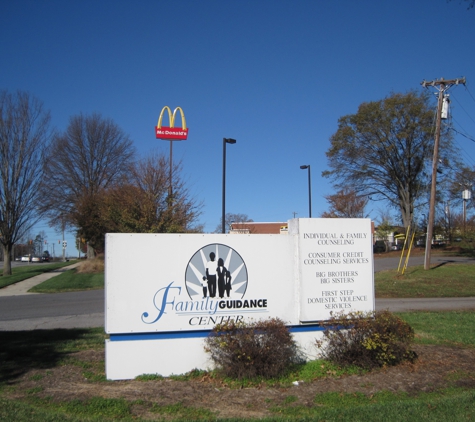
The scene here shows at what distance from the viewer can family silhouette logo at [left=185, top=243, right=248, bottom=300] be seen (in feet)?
23.9

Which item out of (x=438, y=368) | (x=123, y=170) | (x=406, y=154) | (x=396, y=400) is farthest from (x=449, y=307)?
(x=123, y=170)

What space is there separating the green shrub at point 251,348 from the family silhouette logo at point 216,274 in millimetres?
531

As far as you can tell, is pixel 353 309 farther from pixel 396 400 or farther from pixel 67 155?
pixel 67 155

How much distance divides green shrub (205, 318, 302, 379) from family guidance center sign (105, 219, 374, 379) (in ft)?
1.16

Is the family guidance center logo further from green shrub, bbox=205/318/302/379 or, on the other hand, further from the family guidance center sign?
green shrub, bbox=205/318/302/379

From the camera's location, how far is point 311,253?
7676mm

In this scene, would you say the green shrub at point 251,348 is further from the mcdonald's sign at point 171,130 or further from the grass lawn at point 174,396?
the mcdonald's sign at point 171,130

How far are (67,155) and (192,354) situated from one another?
4143 centimetres

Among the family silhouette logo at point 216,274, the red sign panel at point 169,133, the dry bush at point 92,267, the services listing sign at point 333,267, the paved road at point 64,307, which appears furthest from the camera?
the dry bush at point 92,267

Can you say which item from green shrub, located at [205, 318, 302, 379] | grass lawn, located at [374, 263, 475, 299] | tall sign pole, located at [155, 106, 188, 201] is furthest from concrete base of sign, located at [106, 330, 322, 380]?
tall sign pole, located at [155, 106, 188, 201]

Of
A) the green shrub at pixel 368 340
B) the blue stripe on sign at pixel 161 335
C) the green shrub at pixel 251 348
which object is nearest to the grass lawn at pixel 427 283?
the green shrub at pixel 368 340

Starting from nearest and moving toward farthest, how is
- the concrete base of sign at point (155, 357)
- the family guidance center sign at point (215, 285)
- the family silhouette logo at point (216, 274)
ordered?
1. the concrete base of sign at point (155, 357)
2. the family guidance center sign at point (215, 285)
3. the family silhouette logo at point (216, 274)

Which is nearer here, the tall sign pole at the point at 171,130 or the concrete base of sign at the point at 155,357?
the concrete base of sign at the point at 155,357

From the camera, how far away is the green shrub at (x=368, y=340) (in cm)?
699
